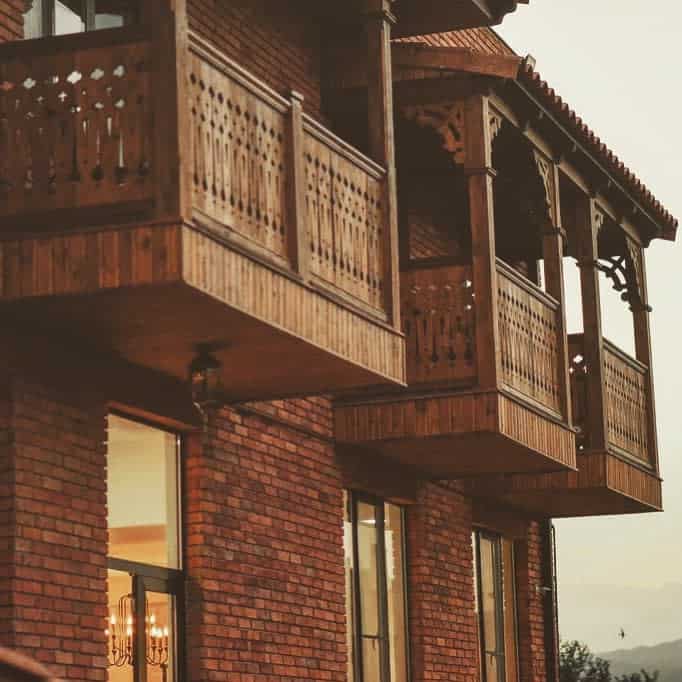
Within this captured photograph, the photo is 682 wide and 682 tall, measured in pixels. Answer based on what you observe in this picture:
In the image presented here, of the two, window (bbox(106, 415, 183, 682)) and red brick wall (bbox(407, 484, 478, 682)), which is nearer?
window (bbox(106, 415, 183, 682))

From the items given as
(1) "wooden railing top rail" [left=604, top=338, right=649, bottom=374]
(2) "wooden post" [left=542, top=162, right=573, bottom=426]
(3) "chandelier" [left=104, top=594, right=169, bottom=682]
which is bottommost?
(3) "chandelier" [left=104, top=594, right=169, bottom=682]

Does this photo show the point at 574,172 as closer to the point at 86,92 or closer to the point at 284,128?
the point at 284,128

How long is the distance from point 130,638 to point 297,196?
11.4 ft

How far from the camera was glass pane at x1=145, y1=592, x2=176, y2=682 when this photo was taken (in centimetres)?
1388

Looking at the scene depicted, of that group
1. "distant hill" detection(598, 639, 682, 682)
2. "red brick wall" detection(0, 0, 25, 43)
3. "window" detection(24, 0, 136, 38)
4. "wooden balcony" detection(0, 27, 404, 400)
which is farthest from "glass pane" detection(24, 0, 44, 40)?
"distant hill" detection(598, 639, 682, 682)

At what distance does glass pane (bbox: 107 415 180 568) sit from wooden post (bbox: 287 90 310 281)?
201 cm

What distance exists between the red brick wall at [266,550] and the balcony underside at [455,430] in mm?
380

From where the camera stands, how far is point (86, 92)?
37.9 ft

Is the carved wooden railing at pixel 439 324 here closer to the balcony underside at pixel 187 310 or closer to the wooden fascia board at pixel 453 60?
the wooden fascia board at pixel 453 60

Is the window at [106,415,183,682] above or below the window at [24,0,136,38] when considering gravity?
below

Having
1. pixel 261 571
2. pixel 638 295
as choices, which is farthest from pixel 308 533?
pixel 638 295

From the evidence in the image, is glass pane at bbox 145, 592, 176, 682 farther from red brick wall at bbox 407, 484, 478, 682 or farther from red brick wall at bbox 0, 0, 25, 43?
red brick wall at bbox 407, 484, 478, 682

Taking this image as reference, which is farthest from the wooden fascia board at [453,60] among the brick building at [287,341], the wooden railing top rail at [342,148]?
the wooden railing top rail at [342,148]

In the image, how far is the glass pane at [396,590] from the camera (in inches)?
739
